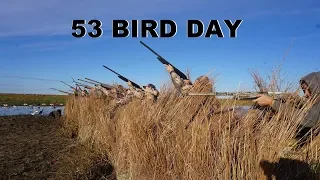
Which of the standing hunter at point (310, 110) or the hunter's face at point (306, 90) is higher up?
the hunter's face at point (306, 90)

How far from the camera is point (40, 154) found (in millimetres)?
13039

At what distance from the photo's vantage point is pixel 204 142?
4918 mm

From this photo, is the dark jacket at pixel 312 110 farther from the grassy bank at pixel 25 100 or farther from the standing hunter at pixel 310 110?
Answer: the grassy bank at pixel 25 100

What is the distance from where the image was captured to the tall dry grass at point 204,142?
4430 millimetres

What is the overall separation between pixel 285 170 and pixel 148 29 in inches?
279

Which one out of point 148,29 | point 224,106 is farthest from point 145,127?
point 148,29

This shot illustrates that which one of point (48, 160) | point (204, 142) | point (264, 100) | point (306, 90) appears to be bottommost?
point (48, 160)

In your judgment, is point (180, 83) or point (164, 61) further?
point (164, 61)

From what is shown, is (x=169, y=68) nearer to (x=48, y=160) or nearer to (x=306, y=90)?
Answer: (x=306, y=90)

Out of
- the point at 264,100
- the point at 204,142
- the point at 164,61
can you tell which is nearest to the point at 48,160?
the point at 164,61

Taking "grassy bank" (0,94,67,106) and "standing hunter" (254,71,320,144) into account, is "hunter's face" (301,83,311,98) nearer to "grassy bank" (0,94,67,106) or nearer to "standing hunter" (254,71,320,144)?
"standing hunter" (254,71,320,144)

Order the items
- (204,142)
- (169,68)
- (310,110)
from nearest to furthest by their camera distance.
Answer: (310,110)
(204,142)
(169,68)

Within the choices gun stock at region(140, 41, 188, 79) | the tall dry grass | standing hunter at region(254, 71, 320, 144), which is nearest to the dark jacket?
standing hunter at region(254, 71, 320, 144)

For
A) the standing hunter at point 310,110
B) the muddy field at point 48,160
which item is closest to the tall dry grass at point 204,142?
the standing hunter at point 310,110
